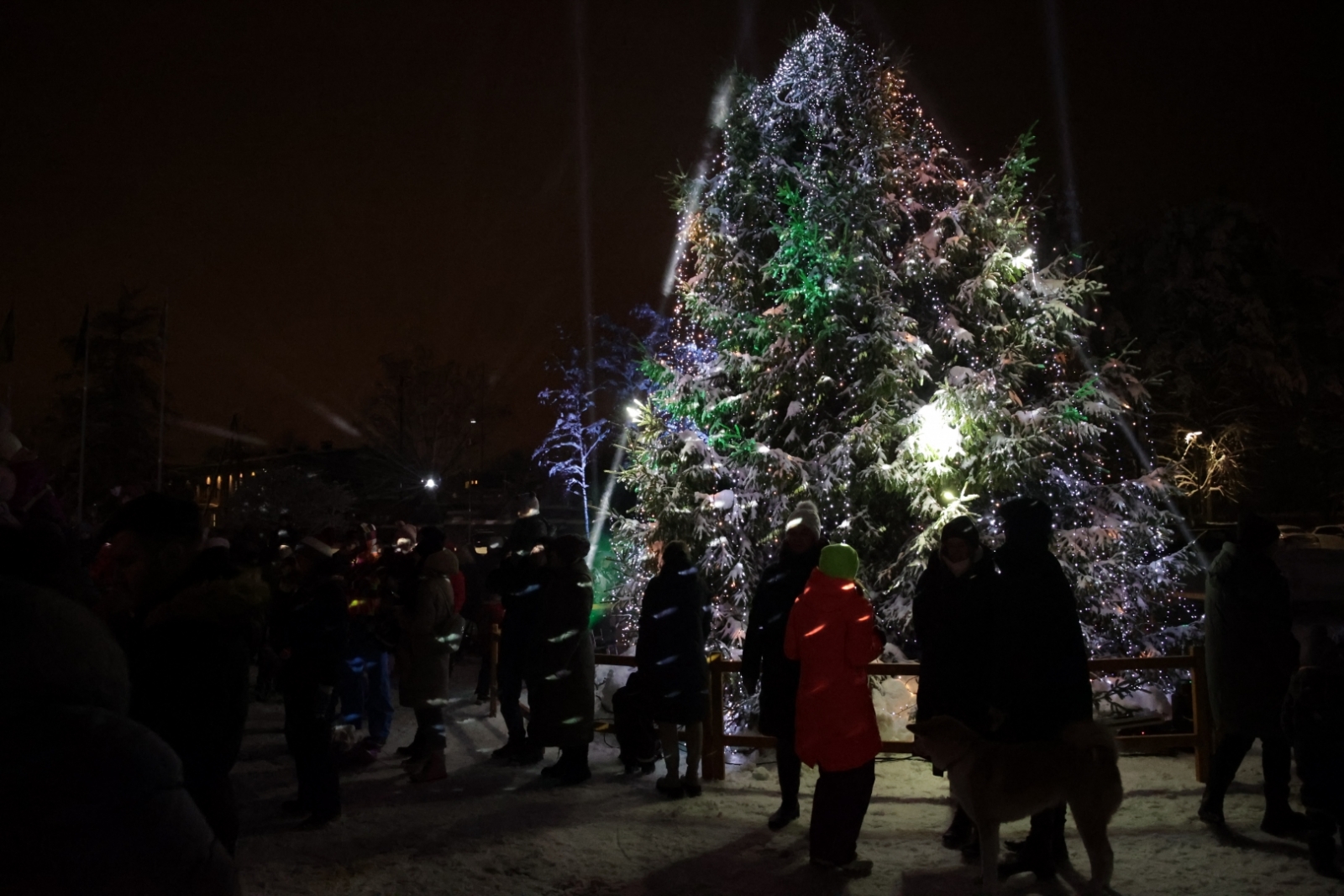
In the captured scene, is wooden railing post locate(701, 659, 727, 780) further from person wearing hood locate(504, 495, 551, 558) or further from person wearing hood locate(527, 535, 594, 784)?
person wearing hood locate(504, 495, 551, 558)

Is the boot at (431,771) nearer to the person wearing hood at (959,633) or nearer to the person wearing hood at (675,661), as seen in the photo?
the person wearing hood at (675,661)

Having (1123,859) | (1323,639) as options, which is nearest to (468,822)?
(1123,859)

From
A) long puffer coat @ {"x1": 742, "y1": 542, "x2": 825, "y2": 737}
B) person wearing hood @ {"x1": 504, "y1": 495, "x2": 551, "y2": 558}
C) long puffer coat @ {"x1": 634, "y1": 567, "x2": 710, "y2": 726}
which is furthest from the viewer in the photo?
person wearing hood @ {"x1": 504, "y1": 495, "x2": 551, "y2": 558}

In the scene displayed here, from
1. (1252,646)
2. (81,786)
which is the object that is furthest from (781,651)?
(81,786)

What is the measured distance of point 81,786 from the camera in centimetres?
171

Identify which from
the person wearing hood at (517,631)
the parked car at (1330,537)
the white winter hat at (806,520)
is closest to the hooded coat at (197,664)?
the white winter hat at (806,520)

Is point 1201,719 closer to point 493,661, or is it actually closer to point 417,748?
point 417,748

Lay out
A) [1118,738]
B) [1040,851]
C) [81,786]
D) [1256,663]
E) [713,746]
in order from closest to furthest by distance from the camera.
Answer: [81,786], [1040,851], [1256,663], [1118,738], [713,746]

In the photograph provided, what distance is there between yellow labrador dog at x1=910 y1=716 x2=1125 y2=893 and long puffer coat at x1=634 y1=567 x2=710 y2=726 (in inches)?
106

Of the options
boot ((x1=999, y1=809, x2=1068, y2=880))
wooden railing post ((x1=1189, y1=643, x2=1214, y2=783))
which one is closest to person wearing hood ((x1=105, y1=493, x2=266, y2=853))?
boot ((x1=999, y1=809, x2=1068, y2=880))

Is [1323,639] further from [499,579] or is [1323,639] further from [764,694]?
[499,579]

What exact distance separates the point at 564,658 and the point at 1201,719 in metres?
5.29

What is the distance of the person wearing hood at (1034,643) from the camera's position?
4.91 meters

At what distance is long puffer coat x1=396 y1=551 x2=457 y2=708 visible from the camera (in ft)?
24.9
